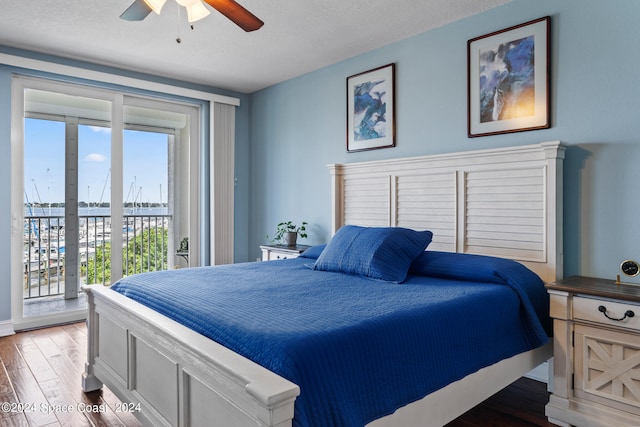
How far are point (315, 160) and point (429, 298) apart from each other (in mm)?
2602

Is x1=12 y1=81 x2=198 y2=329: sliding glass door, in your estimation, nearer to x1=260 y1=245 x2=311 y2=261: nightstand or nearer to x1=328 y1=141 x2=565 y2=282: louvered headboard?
x1=260 y1=245 x2=311 y2=261: nightstand

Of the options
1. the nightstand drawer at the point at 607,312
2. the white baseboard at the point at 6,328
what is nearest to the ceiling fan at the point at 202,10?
the nightstand drawer at the point at 607,312

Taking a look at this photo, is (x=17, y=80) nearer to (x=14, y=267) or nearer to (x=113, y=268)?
(x=14, y=267)

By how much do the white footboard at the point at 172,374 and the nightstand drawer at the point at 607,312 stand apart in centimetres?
167

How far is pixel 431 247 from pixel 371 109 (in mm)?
1335

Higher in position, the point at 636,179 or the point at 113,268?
the point at 636,179

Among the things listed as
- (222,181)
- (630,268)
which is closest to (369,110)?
(222,181)

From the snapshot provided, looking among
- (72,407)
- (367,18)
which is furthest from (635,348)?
(72,407)

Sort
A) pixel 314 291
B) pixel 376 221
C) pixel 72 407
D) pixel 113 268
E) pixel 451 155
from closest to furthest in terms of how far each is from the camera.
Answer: pixel 314 291
pixel 72 407
pixel 451 155
pixel 376 221
pixel 113 268

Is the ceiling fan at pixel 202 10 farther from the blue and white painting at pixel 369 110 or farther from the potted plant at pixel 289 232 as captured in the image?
the potted plant at pixel 289 232

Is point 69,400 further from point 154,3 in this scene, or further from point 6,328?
point 154,3

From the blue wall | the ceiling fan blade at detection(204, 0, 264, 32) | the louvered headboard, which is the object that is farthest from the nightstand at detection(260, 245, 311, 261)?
the ceiling fan blade at detection(204, 0, 264, 32)

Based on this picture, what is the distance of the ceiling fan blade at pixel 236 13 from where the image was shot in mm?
2182

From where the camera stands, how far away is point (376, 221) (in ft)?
11.5
